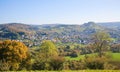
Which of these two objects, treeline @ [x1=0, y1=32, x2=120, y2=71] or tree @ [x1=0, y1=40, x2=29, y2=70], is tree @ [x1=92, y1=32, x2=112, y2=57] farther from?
tree @ [x1=0, y1=40, x2=29, y2=70]

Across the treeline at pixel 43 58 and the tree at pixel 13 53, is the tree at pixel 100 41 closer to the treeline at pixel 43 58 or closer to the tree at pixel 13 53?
the treeline at pixel 43 58

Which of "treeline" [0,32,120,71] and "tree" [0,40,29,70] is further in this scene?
"tree" [0,40,29,70]

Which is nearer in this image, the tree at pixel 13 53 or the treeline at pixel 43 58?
the treeline at pixel 43 58

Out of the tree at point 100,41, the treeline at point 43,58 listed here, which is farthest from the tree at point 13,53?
the tree at point 100,41

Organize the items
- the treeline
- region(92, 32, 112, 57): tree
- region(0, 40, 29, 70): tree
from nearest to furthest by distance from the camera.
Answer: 1. the treeline
2. region(0, 40, 29, 70): tree
3. region(92, 32, 112, 57): tree

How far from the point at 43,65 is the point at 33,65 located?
180 inches

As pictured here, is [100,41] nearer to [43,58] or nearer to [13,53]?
[43,58]

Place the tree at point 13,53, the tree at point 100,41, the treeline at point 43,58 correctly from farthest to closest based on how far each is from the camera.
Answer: the tree at point 100,41, the tree at point 13,53, the treeline at point 43,58

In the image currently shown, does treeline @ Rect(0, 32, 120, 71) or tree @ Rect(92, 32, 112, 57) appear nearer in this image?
treeline @ Rect(0, 32, 120, 71)

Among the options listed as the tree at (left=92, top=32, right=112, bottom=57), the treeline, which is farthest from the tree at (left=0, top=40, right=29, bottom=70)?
the tree at (left=92, top=32, right=112, bottom=57)

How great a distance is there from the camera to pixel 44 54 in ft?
209

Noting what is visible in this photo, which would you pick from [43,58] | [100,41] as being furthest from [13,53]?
[100,41]

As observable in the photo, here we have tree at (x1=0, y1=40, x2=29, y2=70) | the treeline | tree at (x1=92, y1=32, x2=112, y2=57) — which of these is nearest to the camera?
the treeline

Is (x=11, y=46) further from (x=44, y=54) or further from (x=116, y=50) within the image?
(x=116, y=50)
